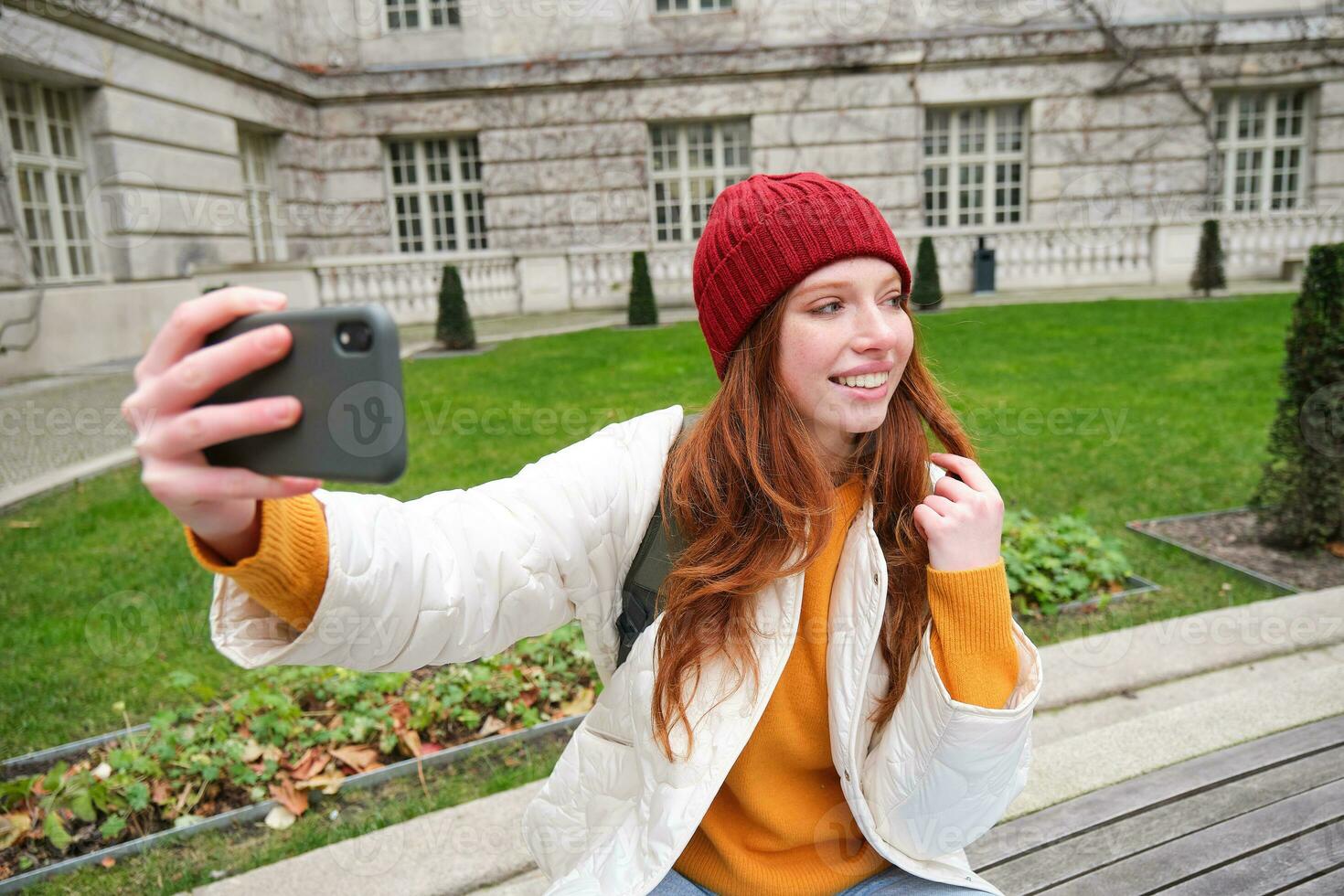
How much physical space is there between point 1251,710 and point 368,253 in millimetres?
18568

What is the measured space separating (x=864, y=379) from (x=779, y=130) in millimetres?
17934

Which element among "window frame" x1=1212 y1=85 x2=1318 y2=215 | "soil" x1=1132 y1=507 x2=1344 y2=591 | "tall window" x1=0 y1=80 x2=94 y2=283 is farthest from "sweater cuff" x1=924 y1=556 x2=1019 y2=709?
"window frame" x1=1212 y1=85 x2=1318 y2=215

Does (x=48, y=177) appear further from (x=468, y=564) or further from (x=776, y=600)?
(x=776, y=600)

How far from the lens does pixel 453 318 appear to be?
1273 cm

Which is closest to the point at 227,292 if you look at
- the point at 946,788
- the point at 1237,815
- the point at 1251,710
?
the point at 946,788

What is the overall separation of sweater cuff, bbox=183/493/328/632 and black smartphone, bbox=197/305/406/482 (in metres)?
0.22

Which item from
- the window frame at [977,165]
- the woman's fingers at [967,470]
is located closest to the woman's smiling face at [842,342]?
the woman's fingers at [967,470]

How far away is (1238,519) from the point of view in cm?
541

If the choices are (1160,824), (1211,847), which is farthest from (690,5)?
(1211,847)

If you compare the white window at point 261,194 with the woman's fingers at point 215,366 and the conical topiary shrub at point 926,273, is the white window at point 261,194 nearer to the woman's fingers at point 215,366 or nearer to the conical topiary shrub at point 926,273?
the conical topiary shrub at point 926,273

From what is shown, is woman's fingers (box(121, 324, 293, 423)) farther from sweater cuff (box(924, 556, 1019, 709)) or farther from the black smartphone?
sweater cuff (box(924, 556, 1019, 709))

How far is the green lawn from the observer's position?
164 inches

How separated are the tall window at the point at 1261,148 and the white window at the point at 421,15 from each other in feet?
48.5

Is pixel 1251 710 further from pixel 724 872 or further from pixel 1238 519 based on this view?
pixel 1238 519
